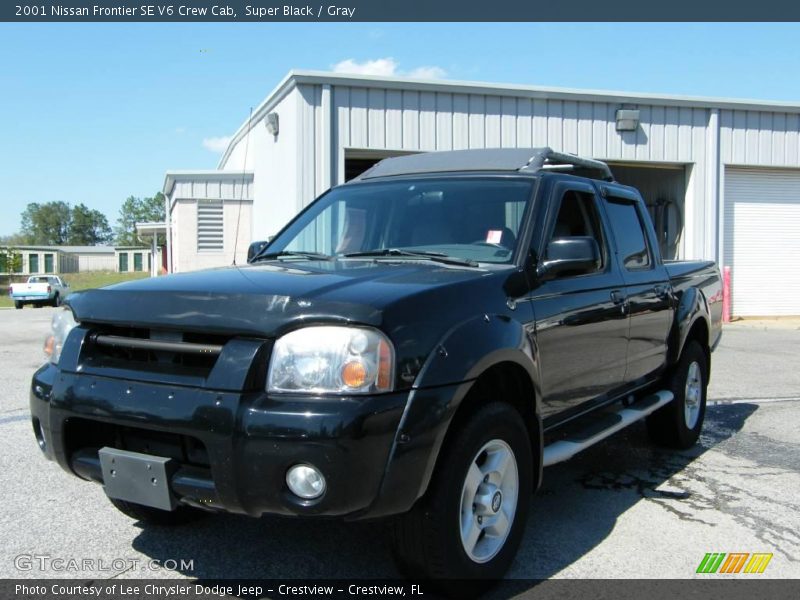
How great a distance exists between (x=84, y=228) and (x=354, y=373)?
516 ft

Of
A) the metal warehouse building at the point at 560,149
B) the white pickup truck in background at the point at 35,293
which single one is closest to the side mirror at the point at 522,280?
the metal warehouse building at the point at 560,149

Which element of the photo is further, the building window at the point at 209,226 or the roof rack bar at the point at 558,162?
the building window at the point at 209,226

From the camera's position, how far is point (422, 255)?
12.3 ft

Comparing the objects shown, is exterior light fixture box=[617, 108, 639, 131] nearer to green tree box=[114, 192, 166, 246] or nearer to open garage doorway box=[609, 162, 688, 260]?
open garage doorway box=[609, 162, 688, 260]

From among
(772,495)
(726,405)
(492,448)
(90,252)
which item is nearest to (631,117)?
(726,405)

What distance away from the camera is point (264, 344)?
267 cm

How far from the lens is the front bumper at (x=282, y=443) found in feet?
8.27

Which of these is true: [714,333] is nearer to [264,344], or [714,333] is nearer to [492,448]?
[492,448]

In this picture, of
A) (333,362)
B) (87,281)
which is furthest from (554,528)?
(87,281)

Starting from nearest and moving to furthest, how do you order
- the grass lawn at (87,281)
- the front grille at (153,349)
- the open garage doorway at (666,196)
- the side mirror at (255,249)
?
the front grille at (153,349) < the side mirror at (255,249) < the open garage doorway at (666,196) < the grass lawn at (87,281)

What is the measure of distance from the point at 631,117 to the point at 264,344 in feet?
44.0

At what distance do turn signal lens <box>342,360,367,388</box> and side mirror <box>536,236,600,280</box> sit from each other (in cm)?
134

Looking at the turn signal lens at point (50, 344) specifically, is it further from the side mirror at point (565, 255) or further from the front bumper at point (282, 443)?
the side mirror at point (565, 255)

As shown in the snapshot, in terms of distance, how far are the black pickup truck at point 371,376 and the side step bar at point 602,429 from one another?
3cm
